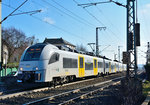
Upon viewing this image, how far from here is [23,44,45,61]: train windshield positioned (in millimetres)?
14102

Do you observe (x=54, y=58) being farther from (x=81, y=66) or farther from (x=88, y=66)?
(x=88, y=66)

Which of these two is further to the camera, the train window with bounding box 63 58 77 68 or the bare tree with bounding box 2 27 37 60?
the bare tree with bounding box 2 27 37 60

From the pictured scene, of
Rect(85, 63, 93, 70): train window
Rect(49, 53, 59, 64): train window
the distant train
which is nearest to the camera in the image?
the distant train

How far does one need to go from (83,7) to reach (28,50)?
5.93m

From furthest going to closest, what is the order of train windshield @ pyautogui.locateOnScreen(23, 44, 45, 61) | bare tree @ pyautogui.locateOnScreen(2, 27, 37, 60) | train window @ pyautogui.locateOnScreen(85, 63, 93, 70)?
1. bare tree @ pyautogui.locateOnScreen(2, 27, 37, 60)
2. train window @ pyautogui.locateOnScreen(85, 63, 93, 70)
3. train windshield @ pyautogui.locateOnScreen(23, 44, 45, 61)

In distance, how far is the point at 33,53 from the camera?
47.3 ft

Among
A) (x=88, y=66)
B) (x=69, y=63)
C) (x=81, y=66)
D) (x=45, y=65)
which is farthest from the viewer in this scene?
(x=88, y=66)

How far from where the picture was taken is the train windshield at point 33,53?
46.3 ft

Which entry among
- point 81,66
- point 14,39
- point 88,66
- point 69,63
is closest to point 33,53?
point 69,63

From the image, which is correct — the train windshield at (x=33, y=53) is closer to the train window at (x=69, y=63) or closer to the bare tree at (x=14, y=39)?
the train window at (x=69, y=63)


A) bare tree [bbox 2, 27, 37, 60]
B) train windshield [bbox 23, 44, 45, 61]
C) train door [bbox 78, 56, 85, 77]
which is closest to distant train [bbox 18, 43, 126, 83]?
train windshield [bbox 23, 44, 45, 61]

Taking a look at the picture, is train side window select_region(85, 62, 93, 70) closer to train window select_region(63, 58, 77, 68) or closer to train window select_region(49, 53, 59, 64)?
train window select_region(63, 58, 77, 68)

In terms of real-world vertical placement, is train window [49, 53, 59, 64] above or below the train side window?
above

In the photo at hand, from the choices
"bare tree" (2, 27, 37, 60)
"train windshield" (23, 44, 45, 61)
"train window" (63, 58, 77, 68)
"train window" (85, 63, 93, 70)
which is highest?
"bare tree" (2, 27, 37, 60)
